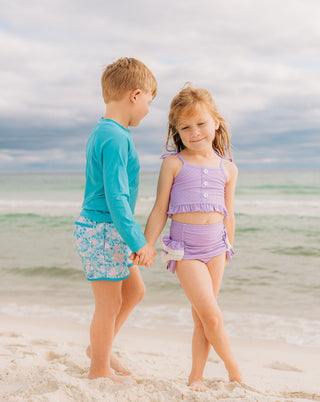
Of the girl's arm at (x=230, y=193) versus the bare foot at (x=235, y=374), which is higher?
the girl's arm at (x=230, y=193)

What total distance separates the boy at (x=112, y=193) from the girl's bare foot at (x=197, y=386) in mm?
469

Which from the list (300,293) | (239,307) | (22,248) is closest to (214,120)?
(239,307)

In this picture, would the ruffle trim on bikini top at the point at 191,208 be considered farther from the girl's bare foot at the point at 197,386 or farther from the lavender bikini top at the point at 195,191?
the girl's bare foot at the point at 197,386

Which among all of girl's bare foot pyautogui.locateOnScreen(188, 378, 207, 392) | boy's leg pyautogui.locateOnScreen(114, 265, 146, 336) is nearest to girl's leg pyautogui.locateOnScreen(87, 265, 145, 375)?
boy's leg pyautogui.locateOnScreen(114, 265, 146, 336)

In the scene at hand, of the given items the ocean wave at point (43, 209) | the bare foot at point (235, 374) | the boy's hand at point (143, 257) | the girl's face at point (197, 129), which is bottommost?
the ocean wave at point (43, 209)

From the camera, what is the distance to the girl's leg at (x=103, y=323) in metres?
2.53

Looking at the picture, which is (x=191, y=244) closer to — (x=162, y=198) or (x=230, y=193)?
(x=162, y=198)

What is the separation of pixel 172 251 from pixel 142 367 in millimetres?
1136

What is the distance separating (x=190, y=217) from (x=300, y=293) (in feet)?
12.2

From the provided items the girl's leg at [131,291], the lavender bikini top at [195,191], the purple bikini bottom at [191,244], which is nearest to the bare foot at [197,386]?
the girl's leg at [131,291]

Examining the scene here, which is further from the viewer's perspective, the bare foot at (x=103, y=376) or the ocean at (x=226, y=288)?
the ocean at (x=226, y=288)

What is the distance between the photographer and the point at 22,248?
9.12m

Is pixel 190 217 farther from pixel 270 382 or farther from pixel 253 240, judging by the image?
pixel 253 240

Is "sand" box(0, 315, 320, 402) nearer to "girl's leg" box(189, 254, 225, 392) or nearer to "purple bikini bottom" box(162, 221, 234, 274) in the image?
"girl's leg" box(189, 254, 225, 392)
